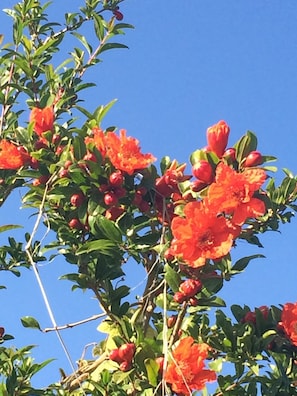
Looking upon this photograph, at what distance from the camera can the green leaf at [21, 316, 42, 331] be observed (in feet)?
6.30

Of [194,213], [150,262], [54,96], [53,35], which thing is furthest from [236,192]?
[53,35]

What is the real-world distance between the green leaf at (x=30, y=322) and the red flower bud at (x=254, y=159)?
2.47 feet

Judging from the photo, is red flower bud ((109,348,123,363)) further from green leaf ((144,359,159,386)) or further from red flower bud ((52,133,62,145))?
red flower bud ((52,133,62,145))

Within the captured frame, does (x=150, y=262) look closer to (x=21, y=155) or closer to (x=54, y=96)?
(x=21, y=155)

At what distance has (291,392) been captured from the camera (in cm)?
169

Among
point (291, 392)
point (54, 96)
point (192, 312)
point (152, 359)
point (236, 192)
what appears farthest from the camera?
point (54, 96)

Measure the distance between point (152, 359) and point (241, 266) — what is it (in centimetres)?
29

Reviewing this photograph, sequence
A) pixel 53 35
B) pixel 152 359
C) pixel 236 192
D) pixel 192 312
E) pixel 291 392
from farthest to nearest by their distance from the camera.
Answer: pixel 53 35
pixel 192 312
pixel 291 392
pixel 152 359
pixel 236 192

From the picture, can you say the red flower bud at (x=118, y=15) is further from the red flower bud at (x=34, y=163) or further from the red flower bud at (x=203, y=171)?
the red flower bud at (x=203, y=171)

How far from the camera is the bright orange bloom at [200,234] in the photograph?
1.46m

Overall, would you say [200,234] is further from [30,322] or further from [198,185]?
[30,322]

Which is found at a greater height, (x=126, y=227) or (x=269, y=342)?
(x=126, y=227)

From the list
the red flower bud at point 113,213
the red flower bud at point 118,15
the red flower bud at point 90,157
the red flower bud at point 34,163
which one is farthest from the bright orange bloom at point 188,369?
the red flower bud at point 118,15

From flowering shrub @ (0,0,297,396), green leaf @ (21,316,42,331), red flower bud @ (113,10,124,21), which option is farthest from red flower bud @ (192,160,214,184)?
red flower bud @ (113,10,124,21)
